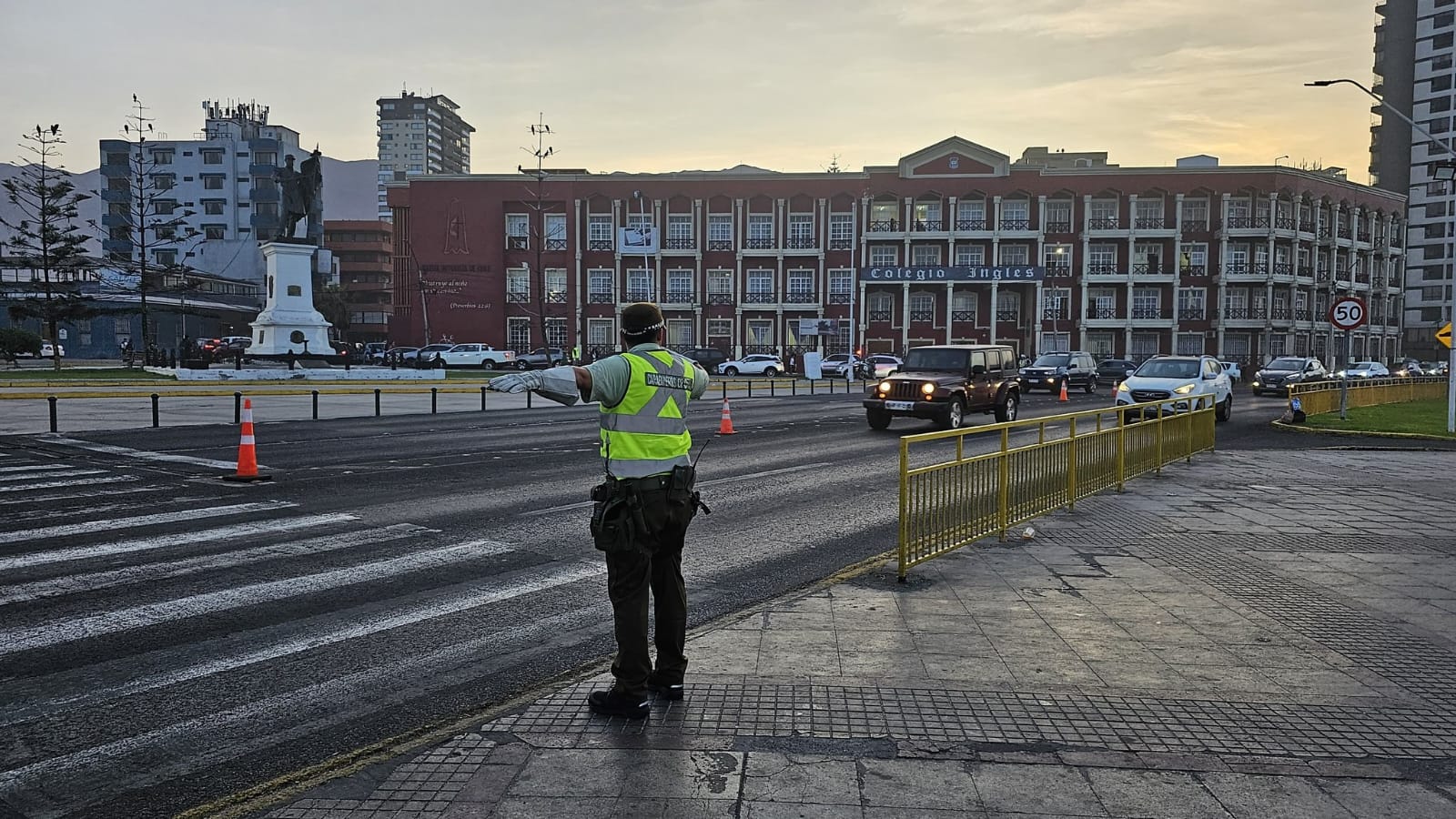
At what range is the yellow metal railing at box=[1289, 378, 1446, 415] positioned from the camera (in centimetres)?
2623

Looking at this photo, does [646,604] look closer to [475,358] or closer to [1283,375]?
[1283,375]

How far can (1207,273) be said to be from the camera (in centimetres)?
7106

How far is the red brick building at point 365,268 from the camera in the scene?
10419 cm

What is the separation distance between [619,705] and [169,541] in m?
5.82

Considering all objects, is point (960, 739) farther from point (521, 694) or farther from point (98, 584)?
point (98, 584)

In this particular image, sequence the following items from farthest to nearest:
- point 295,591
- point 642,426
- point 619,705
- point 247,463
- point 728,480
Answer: point 728,480
point 247,463
point 295,591
point 642,426
point 619,705

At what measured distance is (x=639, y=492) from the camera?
15.4 feet

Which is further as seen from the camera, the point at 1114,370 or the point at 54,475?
the point at 1114,370

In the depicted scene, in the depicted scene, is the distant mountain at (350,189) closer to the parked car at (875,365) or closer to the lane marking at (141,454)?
the parked car at (875,365)

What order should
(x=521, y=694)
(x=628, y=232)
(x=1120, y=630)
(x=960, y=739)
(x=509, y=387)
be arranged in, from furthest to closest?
1. (x=628, y=232)
2. (x=1120, y=630)
3. (x=521, y=694)
4. (x=509, y=387)
5. (x=960, y=739)

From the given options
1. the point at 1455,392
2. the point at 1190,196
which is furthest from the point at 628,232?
the point at 1455,392

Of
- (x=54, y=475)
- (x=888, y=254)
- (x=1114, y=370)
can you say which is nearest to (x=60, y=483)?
(x=54, y=475)

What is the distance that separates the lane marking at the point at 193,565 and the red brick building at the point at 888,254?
62.3 metres

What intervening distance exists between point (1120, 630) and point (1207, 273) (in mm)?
73031
